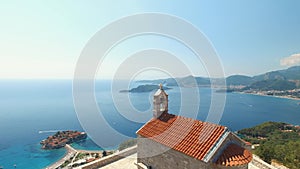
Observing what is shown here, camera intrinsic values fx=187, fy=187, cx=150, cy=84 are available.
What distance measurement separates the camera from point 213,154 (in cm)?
707

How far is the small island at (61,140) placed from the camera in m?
46.4

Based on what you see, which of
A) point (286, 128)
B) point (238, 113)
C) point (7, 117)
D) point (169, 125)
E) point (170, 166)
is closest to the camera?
point (170, 166)

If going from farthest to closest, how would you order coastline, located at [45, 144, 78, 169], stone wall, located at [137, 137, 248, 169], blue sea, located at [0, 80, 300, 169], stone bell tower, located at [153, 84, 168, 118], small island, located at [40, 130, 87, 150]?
small island, located at [40, 130, 87, 150], blue sea, located at [0, 80, 300, 169], coastline, located at [45, 144, 78, 169], stone bell tower, located at [153, 84, 168, 118], stone wall, located at [137, 137, 248, 169]

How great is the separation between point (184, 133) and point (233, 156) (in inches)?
84.9

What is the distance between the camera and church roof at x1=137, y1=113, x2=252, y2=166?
23.4 feet

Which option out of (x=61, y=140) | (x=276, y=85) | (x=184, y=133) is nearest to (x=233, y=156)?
(x=184, y=133)

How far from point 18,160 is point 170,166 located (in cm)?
4656

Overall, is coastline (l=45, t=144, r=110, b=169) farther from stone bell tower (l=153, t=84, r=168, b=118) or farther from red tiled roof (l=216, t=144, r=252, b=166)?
red tiled roof (l=216, t=144, r=252, b=166)

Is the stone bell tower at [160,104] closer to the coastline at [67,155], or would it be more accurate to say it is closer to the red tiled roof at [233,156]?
the red tiled roof at [233,156]

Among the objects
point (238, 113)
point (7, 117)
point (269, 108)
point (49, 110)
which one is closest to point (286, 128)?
point (238, 113)

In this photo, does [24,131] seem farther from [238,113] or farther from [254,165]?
[238,113]

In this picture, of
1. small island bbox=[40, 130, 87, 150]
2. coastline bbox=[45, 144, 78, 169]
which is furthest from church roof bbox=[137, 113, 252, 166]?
small island bbox=[40, 130, 87, 150]

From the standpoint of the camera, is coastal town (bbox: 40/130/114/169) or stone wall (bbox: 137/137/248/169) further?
coastal town (bbox: 40/130/114/169)

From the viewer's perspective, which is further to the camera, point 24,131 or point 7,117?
point 7,117
